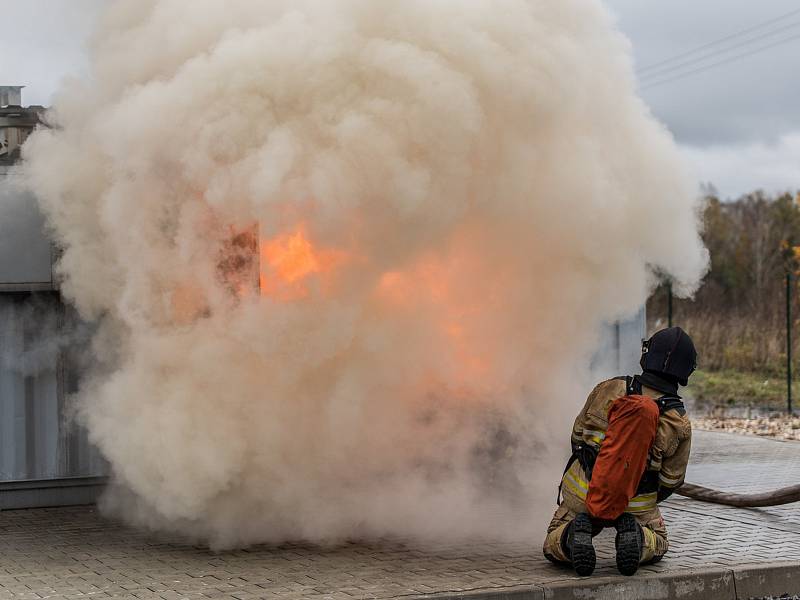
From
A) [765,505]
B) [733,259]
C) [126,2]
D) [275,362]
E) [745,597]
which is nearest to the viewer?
[745,597]

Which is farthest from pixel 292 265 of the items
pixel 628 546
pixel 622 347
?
pixel 622 347

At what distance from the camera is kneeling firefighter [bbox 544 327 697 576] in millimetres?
Result: 6234

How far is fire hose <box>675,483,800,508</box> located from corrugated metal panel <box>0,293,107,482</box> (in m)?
4.83

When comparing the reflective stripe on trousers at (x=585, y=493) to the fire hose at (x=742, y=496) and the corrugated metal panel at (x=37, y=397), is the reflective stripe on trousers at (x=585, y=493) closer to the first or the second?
the fire hose at (x=742, y=496)

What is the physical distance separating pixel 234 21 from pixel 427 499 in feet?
11.4

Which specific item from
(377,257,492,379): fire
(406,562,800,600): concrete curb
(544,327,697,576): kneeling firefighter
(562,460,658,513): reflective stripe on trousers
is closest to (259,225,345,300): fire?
(377,257,492,379): fire

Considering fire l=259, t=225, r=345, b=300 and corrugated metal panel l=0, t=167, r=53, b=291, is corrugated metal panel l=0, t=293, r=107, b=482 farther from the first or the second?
fire l=259, t=225, r=345, b=300

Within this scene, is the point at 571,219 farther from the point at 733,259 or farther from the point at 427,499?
the point at 733,259

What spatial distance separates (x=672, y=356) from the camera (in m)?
6.50

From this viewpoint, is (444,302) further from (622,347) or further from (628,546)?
(622,347)

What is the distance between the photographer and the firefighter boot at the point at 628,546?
6.34 meters

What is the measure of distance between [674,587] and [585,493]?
0.73m

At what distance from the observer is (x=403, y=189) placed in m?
6.70

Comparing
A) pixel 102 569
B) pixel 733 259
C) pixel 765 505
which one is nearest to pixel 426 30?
pixel 102 569
